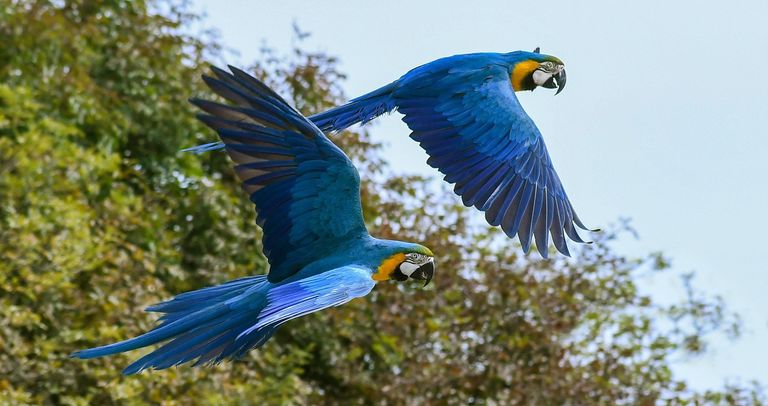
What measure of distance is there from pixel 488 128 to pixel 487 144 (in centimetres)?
4

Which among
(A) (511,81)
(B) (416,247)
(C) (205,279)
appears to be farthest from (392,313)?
(B) (416,247)

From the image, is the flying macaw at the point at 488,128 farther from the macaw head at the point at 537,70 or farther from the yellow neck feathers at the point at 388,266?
the yellow neck feathers at the point at 388,266

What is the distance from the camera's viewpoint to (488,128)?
12.2 feet

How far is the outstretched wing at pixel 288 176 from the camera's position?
303 cm

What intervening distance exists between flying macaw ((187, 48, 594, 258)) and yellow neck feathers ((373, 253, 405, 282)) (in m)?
0.50

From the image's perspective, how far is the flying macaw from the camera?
363 centimetres

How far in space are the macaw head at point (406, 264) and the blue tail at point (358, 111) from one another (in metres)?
0.74

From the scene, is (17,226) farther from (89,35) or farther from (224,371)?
(89,35)

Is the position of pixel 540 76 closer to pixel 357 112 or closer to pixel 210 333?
pixel 357 112

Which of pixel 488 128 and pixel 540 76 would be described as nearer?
pixel 488 128

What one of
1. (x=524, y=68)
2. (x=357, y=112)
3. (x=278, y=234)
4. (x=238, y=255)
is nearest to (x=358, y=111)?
(x=357, y=112)

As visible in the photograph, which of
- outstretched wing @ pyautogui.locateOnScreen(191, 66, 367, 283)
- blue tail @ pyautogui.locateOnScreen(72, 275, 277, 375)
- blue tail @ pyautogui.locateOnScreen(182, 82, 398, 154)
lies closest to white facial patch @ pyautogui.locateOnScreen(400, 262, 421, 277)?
outstretched wing @ pyautogui.locateOnScreen(191, 66, 367, 283)

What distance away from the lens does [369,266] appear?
311 cm

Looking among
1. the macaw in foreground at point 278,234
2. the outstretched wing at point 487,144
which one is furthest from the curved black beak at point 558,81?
the macaw in foreground at point 278,234
